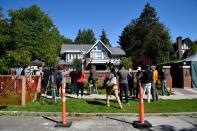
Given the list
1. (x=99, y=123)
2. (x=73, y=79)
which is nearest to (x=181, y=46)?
(x=73, y=79)

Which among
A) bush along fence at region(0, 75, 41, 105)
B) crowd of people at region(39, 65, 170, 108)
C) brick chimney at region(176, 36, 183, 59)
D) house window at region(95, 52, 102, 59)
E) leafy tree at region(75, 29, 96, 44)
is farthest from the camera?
leafy tree at region(75, 29, 96, 44)

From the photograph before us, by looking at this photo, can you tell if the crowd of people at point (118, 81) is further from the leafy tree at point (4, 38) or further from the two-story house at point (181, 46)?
the two-story house at point (181, 46)

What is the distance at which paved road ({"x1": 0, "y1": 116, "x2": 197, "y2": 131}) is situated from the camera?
9.69 metres

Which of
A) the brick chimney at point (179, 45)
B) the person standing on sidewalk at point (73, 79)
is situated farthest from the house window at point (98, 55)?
the person standing on sidewalk at point (73, 79)

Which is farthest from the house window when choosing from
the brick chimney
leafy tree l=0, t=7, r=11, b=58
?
the brick chimney

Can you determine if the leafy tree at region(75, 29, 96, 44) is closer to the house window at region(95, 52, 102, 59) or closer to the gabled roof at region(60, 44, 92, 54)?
the gabled roof at region(60, 44, 92, 54)

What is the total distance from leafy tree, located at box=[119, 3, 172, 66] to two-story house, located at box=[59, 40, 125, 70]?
481 centimetres

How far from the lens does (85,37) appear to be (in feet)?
418

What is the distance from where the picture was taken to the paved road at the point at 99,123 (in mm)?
9688

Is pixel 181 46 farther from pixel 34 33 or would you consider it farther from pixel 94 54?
pixel 34 33

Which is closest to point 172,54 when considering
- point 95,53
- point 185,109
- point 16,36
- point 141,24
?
point 141,24

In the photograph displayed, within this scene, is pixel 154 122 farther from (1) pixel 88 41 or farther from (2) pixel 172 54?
(1) pixel 88 41

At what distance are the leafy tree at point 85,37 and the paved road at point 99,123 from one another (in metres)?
114

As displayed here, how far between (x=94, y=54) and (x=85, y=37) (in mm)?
61780
